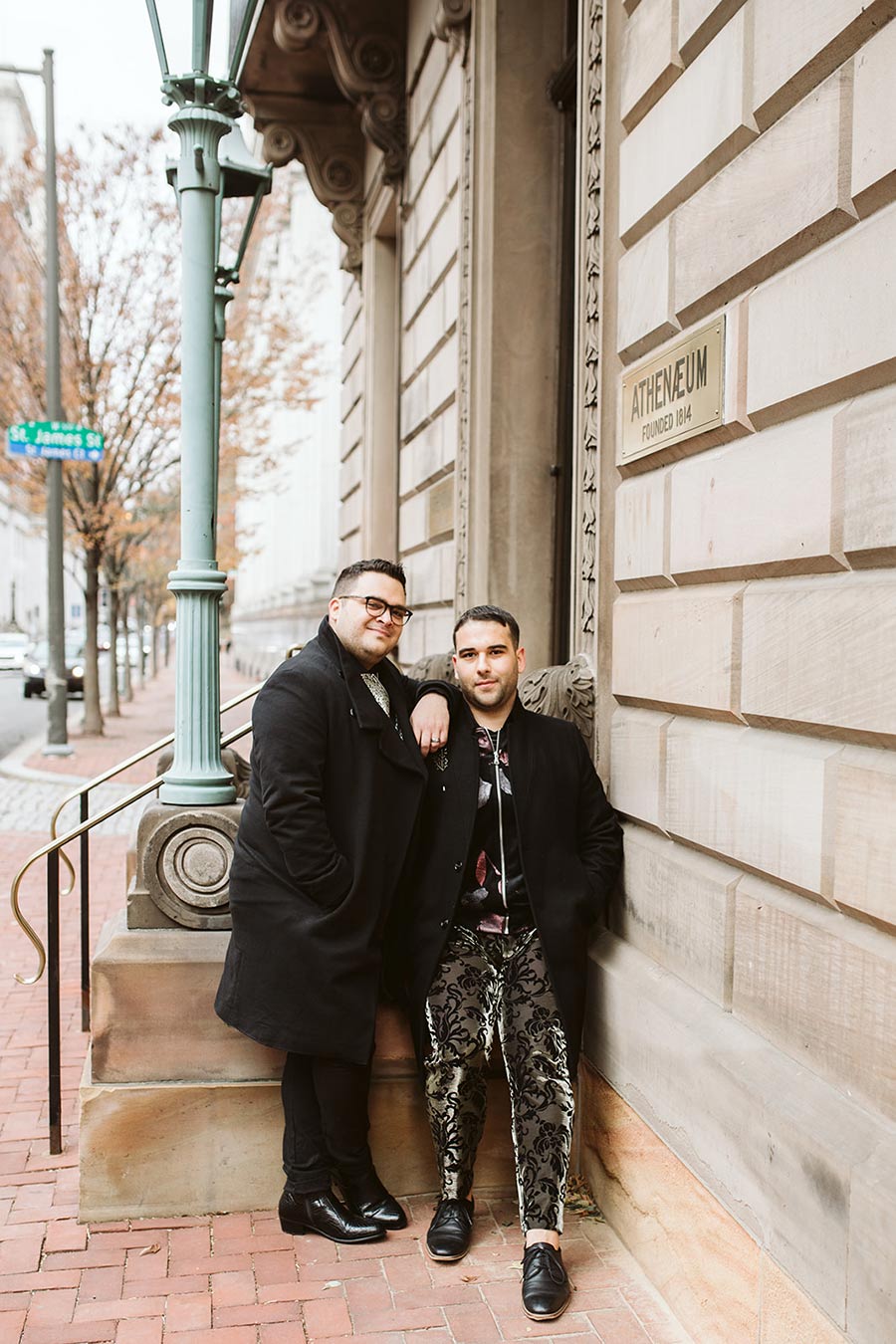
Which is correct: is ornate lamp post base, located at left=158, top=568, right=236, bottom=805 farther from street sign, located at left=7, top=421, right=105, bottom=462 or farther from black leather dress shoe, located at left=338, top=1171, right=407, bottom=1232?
street sign, located at left=7, top=421, right=105, bottom=462

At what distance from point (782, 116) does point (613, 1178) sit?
304 centimetres

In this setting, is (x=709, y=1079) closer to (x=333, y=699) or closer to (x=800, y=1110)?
(x=800, y=1110)

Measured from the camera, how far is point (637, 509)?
13.4 ft

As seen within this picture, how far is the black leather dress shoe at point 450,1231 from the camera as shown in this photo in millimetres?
3750

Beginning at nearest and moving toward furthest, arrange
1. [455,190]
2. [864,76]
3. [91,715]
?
[864,76], [455,190], [91,715]

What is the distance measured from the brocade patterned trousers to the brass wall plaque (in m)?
1.58

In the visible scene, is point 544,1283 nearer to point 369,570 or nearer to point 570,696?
point 570,696

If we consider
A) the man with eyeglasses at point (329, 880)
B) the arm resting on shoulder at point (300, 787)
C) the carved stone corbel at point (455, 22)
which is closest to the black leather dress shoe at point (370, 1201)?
the man with eyeglasses at point (329, 880)

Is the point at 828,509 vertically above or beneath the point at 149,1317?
above

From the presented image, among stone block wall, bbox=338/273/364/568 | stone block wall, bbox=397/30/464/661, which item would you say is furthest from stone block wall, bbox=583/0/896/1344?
stone block wall, bbox=338/273/364/568

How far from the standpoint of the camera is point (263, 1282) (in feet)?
12.0

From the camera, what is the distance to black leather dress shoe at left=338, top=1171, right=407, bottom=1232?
3967mm

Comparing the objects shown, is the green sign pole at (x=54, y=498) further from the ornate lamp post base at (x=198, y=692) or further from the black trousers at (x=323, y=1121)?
the black trousers at (x=323, y=1121)

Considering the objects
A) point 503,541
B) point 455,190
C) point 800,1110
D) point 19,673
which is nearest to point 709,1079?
point 800,1110
